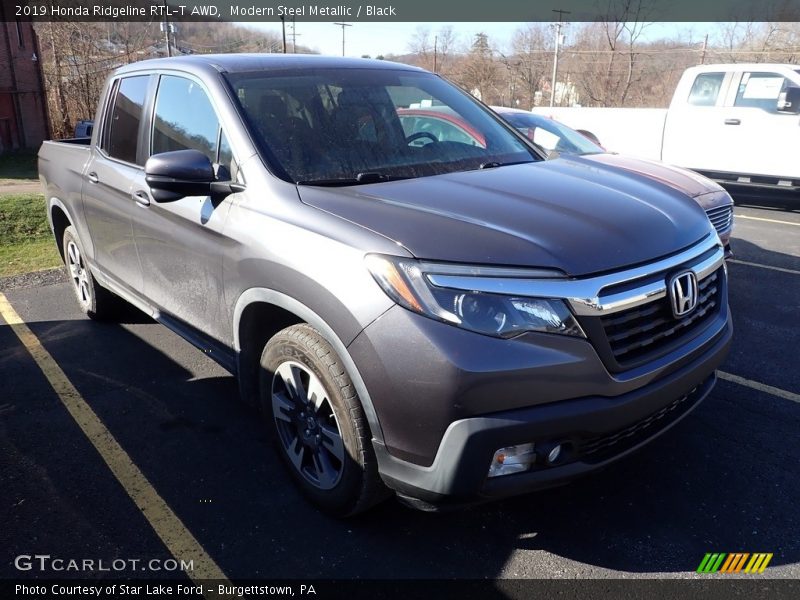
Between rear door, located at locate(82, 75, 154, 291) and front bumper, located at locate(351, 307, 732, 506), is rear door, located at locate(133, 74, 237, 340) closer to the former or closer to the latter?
rear door, located at locate(82, 75, 154, 291)

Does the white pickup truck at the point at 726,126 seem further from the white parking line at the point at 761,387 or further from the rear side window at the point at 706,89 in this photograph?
the white parking line at the point at 761,387

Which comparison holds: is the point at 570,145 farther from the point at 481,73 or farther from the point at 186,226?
the point at 481,73

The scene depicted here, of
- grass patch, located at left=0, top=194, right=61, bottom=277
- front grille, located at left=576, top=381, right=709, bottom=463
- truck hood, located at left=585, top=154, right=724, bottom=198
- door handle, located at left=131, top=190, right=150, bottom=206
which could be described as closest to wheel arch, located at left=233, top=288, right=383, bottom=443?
front grille, located at left=576, top=381, right=709, bottom=463

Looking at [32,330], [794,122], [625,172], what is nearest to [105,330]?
[32,330]

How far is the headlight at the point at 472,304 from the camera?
2156 mm

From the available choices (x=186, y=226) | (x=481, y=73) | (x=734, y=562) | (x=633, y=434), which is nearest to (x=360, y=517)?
(x=633, y=434)

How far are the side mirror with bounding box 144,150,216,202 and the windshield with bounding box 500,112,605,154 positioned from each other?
185 inches

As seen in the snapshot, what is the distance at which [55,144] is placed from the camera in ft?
17.6

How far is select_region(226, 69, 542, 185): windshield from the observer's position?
118 inches

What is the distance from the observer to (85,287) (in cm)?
535

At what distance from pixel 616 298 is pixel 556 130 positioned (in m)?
5.73

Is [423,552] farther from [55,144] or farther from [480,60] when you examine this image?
[480,60]

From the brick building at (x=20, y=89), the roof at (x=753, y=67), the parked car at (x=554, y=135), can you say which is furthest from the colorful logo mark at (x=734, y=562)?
the brick building at (x=20, y=89)

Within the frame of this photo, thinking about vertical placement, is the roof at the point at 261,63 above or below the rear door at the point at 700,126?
above
